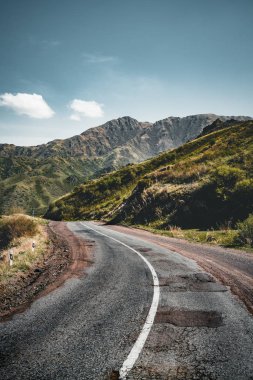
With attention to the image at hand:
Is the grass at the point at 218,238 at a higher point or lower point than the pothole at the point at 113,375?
higher

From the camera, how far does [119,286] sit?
8781mm

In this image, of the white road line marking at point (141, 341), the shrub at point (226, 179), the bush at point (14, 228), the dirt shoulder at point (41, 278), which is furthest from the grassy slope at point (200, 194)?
the white road line marking at point (141, 341)

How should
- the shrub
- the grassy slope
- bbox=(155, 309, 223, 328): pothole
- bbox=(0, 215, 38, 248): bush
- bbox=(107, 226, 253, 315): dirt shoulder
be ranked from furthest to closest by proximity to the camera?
the shrub < bbox=(0, 215, 38, 248): bush < the grassy slope < bbox=(107, 226, 253, 315): dirt shoulder < bbox=(155, 309, 223, 328): pothole

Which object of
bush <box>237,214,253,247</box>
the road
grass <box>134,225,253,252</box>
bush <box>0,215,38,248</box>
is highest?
bush <box>237,214,253,247</box>

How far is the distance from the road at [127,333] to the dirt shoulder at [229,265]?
37cm

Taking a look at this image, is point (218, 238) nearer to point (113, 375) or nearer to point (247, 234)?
point (247, 234)

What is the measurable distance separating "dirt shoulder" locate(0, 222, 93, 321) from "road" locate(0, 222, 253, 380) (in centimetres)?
44

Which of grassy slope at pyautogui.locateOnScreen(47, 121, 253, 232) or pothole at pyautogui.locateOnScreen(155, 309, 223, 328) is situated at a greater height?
grassy slope at pyautogui.locateOnScreen(47, 121, 253, 232)

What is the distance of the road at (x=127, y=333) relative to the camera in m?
4.16

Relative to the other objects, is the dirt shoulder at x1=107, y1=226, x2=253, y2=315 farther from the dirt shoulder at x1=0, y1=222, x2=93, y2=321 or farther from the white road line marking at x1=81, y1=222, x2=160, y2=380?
the dirt shoulder at x1=0, y1=222, x2=93, y2=321

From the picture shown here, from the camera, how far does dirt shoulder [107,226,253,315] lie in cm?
828

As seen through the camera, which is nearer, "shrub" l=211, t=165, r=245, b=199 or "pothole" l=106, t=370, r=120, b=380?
"pothole" l=106, t=370, r=120, b=380

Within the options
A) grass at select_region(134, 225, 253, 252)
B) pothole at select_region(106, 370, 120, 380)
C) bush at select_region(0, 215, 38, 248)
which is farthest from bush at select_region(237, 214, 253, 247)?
bush at select_region(0, 215, 38, 248)

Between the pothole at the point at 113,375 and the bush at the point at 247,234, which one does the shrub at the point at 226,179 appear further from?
the pothole at the point at 113,375
